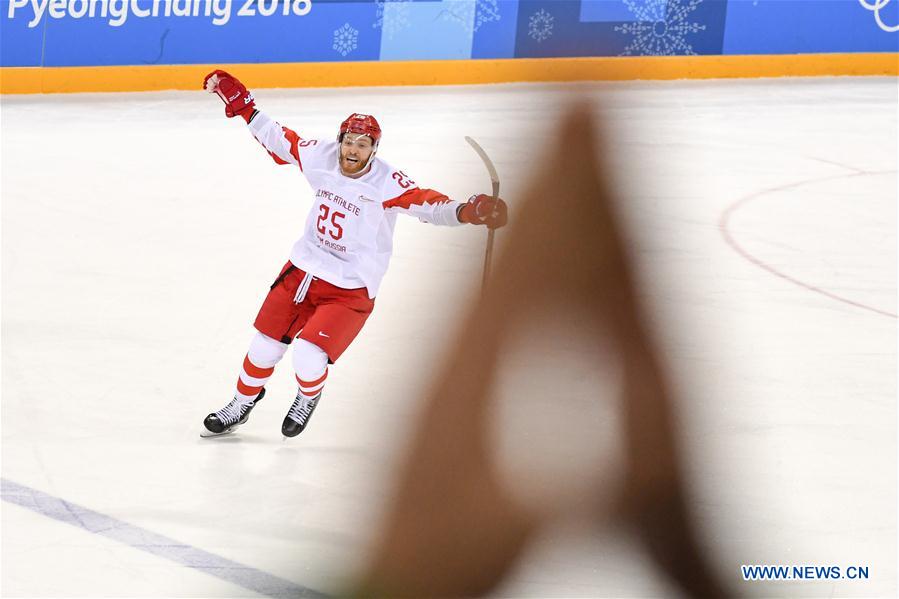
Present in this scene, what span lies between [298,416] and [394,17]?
6.37m

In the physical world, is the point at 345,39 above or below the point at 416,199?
below

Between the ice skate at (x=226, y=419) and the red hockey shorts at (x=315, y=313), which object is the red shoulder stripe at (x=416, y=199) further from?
the ice skate at (x=226, y=419)

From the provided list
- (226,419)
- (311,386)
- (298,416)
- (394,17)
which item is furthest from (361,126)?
(394,17)

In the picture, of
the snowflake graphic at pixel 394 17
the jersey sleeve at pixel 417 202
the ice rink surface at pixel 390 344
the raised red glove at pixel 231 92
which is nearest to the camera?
the ice rink surface at pixel 390 344

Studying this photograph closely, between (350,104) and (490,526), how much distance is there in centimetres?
890

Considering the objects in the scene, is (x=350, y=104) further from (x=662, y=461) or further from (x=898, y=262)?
(x=662, y=461)

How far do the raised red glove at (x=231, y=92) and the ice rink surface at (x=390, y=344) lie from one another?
85 centimetres

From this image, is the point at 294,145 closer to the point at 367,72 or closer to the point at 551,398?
the point at 551,398

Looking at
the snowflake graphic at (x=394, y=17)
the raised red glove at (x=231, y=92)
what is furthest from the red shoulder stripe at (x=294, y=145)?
the snowflake graphic at (x=394, y=17)

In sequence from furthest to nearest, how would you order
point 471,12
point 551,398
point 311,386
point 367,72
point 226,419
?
point 367,72
point 471,12
point 226,419
point 311,386
point 551,398

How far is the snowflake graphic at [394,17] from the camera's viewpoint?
32.2 feet

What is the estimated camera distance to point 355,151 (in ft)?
12.8

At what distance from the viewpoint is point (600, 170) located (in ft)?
2.19

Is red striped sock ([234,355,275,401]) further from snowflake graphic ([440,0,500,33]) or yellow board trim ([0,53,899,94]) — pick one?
snowflake graphic ([440,0,500,33])
